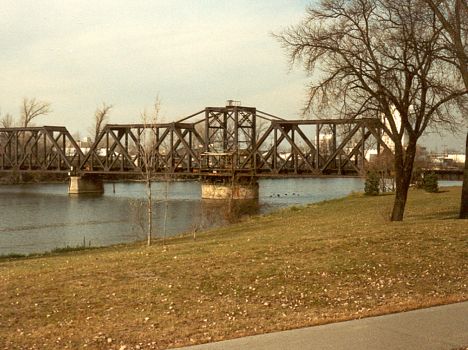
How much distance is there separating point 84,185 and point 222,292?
90823mm

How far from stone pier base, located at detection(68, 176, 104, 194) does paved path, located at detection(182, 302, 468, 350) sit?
293ft

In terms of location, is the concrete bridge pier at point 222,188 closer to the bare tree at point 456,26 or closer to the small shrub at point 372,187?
the small shrub at point 372,187

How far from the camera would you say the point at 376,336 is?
689 centimetres

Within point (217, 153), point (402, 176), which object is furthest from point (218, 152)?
point (402, 176)

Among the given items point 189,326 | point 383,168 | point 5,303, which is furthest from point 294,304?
point 383,168

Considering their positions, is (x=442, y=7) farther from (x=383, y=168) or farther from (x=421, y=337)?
(x=383, y=168)

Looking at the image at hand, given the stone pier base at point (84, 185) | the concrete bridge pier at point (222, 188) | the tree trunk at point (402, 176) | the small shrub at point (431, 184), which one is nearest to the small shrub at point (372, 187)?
the small shrub at point (431, 184)

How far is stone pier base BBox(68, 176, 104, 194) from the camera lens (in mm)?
A: 94650

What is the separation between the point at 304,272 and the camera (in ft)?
33.6

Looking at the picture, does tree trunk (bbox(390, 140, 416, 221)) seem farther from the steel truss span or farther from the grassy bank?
the steel truss span

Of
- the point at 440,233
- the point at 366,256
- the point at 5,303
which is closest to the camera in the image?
the point at 5,303

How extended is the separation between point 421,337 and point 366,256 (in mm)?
4596

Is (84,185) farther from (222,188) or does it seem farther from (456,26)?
(456,26)

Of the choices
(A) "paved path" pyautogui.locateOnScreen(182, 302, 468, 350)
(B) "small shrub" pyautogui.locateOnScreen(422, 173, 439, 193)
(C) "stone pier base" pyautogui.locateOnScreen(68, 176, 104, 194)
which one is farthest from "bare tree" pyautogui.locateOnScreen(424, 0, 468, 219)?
(C) "stone pier base" pyautogui.locateOnScreen(68, 176, 104, 194)
